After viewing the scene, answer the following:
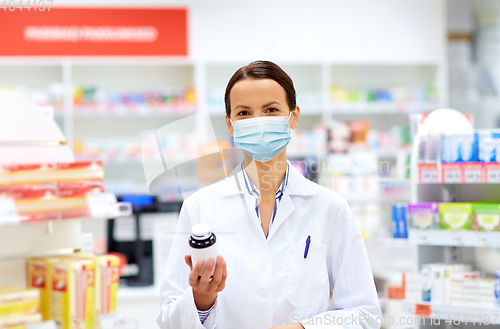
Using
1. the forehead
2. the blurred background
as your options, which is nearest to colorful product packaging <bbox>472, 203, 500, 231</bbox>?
the forehead

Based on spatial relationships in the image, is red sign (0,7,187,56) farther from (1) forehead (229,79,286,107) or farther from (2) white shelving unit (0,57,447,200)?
(1) forehead (229,79,286,107)

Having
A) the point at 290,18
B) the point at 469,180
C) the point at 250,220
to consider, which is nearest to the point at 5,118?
the point at 250,220

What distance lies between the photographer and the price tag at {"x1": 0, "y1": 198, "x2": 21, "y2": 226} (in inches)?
49.2

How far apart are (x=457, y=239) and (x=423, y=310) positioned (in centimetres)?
39

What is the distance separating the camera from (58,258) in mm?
1503

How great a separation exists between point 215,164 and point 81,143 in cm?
412

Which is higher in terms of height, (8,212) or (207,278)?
(8,212)

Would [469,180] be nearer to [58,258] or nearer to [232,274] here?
[232,274]

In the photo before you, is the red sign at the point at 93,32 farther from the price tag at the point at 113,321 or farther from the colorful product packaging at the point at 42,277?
the price tag at the point at 113,321

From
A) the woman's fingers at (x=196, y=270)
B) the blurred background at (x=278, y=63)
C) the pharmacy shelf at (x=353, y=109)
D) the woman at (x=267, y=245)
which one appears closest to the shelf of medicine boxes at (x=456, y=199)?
the woman at (x=267, y=245)

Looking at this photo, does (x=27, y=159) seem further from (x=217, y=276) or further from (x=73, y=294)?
(x=217, y=276)

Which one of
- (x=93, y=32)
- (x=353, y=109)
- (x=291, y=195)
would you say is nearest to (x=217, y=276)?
(x=291, y=195)

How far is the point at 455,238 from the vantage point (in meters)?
2.28

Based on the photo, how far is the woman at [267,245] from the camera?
4.49ft
